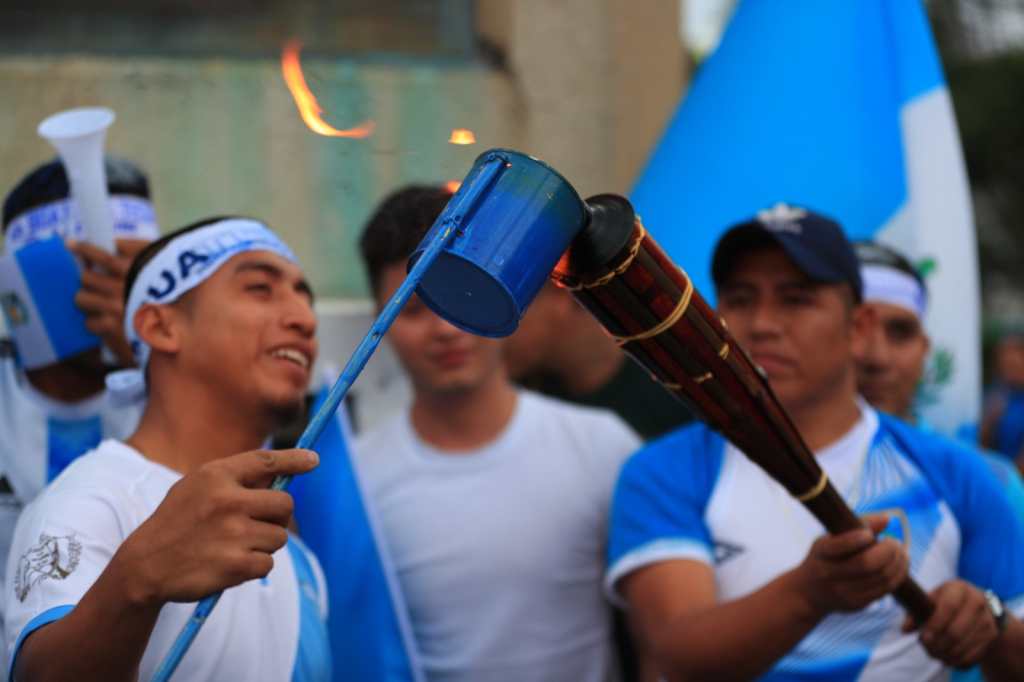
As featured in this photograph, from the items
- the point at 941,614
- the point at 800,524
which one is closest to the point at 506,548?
the point at 800,524

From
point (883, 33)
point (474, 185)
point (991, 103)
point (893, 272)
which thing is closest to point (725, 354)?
point (474, 185)

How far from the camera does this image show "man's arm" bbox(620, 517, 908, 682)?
8.04ft

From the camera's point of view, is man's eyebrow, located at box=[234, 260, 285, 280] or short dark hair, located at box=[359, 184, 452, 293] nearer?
man's eyebrow, located at box=[234, 260, 285, 280]

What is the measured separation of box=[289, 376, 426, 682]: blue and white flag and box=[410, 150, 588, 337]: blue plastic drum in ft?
4.55

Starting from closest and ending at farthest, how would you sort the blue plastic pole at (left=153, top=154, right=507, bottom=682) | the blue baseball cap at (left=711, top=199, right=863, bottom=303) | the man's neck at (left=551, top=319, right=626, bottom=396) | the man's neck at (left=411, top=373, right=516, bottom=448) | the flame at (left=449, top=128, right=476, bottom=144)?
the blue plastic pole at (left=153, top=154, right=507, bottom=682)
the flame at (left=449, top=128, right=476, bottom=144)
the blue baseball cap at (left=711, top=199, right=863, bottom=303)
the man's neck at (left=411, top=373, right=516, bottom=448)
the man's neck at (left=551, top=319, right=626, bottom=396)

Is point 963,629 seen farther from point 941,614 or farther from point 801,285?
point 801,285

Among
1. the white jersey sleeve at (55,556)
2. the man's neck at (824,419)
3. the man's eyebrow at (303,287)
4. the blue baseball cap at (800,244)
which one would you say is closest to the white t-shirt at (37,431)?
the man's eyebrow at (303,287)

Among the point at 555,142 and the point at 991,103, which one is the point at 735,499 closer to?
the point at 555,142

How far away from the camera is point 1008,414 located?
28.0ft

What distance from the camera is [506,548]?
129 inches

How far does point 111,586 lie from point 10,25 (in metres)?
3.45

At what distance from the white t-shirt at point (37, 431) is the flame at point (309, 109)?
99cm

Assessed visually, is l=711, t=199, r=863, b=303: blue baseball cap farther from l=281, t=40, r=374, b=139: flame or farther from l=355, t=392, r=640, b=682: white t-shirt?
l=281, t=40, r=374, b=139: flame

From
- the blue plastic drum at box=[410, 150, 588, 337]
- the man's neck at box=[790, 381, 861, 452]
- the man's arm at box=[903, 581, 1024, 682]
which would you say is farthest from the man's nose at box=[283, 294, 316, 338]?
the man's arm at box=[903, 581, 1024, 682]
